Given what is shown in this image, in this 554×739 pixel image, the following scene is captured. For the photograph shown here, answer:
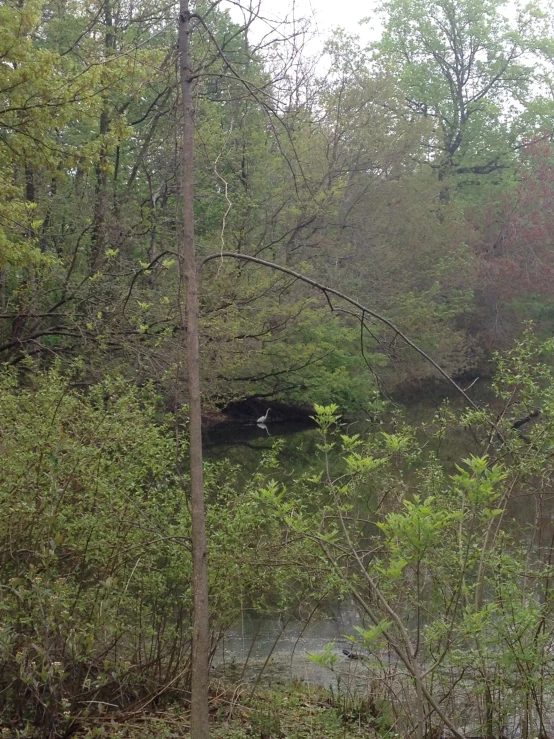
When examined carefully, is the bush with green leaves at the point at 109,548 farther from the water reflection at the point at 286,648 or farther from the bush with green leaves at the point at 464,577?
the water reflection at the point at 286,648

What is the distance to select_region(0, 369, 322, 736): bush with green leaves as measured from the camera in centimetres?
474

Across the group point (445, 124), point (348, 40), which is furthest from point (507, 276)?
point (348, 40)

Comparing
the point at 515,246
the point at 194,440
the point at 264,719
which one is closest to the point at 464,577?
the point at 264,719

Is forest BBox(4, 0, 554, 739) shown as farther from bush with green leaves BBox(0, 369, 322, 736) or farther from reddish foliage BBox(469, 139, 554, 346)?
reddish foliage BBox(469, 139, 554, 346)

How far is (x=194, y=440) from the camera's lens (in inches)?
146

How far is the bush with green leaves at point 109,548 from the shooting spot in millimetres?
4742

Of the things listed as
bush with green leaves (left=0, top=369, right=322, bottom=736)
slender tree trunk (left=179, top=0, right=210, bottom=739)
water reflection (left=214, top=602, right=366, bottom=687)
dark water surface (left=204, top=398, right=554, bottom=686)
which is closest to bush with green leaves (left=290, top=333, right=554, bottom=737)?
dark water surface (left=204, top=398, right=554, bottom=686)

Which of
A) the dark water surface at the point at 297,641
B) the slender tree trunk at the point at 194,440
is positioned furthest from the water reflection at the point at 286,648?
the slender tree trunk at the point at 194,440

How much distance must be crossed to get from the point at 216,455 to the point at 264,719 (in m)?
16.9

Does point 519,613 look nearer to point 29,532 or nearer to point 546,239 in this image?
point 29,532

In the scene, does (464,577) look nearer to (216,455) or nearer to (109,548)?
(109,548)

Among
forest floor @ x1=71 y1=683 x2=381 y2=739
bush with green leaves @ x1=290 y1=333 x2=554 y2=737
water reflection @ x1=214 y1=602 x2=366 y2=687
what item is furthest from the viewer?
water reflection @ x1=214 y1=602 x2=366 y2=687

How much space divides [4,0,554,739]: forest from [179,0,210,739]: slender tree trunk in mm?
14

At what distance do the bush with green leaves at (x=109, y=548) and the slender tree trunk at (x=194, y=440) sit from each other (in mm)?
964
